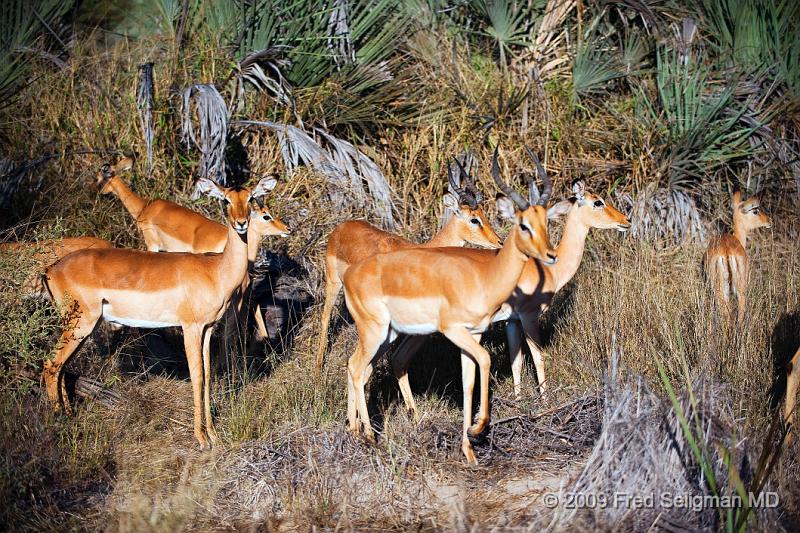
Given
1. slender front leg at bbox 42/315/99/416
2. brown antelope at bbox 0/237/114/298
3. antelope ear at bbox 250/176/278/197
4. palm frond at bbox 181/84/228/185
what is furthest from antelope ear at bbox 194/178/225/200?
palm frond at bbox 181/84/228/185

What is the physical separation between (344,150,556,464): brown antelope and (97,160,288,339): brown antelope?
1.74 meters

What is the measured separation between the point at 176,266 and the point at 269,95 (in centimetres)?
366

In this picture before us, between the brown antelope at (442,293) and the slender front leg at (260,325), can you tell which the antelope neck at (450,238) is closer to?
the brown antelope at (442,293)

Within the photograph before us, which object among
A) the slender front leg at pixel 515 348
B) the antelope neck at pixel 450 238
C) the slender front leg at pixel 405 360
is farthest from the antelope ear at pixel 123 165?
the slender front leg at pixel 515 348

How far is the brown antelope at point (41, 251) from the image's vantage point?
20.7 ft

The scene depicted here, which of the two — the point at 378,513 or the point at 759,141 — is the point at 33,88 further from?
the point at 759,141

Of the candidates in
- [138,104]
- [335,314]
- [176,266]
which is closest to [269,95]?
[138,104]

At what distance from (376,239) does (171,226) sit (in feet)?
6.24

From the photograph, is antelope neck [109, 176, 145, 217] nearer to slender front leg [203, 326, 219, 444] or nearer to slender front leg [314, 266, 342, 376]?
slender front leg [314, 266, 342, 376]

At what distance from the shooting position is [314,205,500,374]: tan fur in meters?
7.39

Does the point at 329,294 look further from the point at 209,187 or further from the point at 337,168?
the point at 337,168

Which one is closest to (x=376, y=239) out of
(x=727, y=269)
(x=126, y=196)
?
(x=126, y=196)

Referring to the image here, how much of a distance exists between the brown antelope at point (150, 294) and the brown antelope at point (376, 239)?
4.22ft

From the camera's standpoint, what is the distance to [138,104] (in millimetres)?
8781
